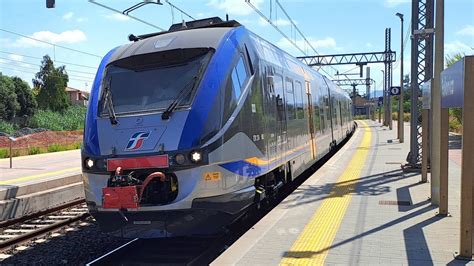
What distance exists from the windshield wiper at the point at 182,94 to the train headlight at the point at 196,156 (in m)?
0.64

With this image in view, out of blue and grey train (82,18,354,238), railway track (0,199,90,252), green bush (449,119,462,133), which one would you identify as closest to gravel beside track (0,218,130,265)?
railway track (0,199,90,252)

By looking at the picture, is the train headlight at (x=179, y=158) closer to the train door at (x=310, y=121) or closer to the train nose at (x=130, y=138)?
the train nose at (x=130, y=138)

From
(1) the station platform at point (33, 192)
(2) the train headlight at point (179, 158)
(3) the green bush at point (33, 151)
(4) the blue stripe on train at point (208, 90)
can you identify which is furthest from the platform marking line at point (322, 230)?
(3) the green bush at point (33, 151)

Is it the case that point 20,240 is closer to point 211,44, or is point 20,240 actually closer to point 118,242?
point 118,242

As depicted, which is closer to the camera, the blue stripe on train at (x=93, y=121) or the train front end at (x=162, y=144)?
the train front end at (x=162, y=144)

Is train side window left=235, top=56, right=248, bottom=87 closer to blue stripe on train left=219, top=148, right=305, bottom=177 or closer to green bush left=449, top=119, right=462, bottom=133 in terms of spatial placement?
blue stripe on train left=219, top=148, right=305, bottom=177

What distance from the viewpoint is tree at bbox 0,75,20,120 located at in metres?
69.8

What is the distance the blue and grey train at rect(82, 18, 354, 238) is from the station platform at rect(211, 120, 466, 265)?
0.75m

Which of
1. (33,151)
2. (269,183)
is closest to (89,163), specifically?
(269,183)

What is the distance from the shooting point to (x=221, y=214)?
6.50m

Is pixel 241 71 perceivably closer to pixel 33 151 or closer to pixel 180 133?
pixel 180 133

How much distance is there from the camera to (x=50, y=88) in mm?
75875

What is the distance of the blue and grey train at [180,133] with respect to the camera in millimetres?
6145

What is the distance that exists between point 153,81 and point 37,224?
4471 millimetres
